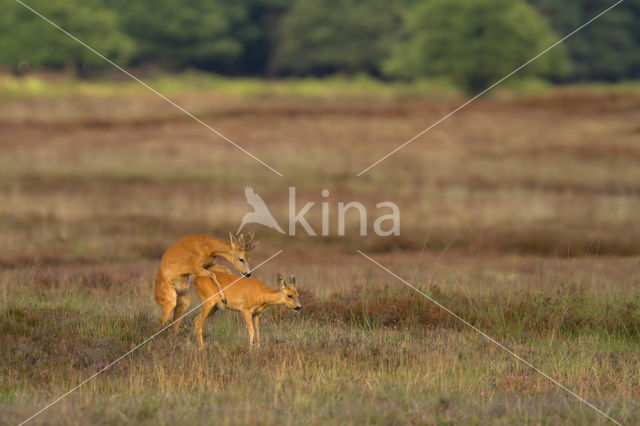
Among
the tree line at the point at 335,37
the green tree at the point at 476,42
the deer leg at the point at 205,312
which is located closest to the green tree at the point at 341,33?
the tree line at the point at 335,37

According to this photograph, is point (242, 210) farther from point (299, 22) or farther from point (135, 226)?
point (299, 22)

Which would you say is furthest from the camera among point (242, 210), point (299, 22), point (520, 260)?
point (299, 22)

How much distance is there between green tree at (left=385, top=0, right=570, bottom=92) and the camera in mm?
53250

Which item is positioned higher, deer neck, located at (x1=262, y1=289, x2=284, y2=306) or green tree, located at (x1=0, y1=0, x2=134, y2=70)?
green tree, located at (x1=0, y1=0, x2=134, y2=70)

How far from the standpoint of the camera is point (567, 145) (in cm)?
3925

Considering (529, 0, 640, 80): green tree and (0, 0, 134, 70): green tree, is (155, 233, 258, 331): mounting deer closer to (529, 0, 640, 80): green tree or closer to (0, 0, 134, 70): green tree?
(0, 0, 134, 70): green tree

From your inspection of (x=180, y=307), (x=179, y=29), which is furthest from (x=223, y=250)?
(x=179, y=29)

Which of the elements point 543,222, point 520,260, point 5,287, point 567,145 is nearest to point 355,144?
point 567,145

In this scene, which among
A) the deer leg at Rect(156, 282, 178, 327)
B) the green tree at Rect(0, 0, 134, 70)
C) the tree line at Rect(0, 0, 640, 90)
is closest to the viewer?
the deer leg at Rect(156, 282, 178, 327)

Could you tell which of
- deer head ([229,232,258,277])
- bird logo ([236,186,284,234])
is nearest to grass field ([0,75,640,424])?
bird logo ([236,186,284,234])

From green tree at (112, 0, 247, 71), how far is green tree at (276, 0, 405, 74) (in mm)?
→ 4483

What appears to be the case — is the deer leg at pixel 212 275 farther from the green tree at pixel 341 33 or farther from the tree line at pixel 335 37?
the green tree at pixel 341 33

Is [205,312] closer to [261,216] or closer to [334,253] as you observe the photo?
[334,253]

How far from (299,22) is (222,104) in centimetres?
1897
